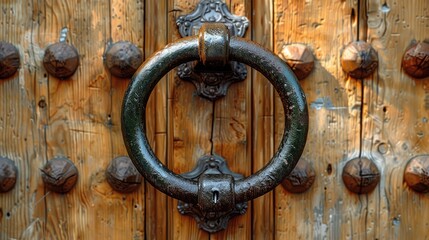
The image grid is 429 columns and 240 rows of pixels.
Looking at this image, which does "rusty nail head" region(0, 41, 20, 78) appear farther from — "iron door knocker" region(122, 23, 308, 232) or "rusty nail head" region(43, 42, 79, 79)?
"iron door knocker" region(122, 23, 308, 232)

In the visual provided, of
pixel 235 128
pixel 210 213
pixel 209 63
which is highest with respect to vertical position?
pixel 209 63

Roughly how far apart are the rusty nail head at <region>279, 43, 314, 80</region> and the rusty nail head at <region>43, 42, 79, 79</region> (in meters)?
0.37

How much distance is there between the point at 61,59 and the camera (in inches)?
45.3

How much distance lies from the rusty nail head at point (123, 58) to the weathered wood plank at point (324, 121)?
0.25 metres

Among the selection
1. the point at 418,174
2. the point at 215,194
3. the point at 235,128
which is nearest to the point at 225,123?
the point at 235,128

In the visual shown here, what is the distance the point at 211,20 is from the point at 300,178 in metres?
0.32

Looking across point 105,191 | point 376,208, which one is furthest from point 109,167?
point 376,208

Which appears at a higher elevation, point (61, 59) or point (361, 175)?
point (61, 59)

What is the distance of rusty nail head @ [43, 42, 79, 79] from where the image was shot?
115cm

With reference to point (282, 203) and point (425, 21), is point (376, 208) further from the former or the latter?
point (425, 21)

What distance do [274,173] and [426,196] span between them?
35 centimetres

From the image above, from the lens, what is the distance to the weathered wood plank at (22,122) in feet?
3.82

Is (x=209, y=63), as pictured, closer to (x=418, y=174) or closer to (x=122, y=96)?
(x=122, y=96)

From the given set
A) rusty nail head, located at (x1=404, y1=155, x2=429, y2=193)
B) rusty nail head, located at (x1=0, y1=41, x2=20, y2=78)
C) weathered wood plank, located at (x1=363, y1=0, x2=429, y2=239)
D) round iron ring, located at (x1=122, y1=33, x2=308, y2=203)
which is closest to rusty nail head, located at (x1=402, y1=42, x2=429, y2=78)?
weathered wood plank, located at (x1=363, y1=0, x2=429, y2=239)
